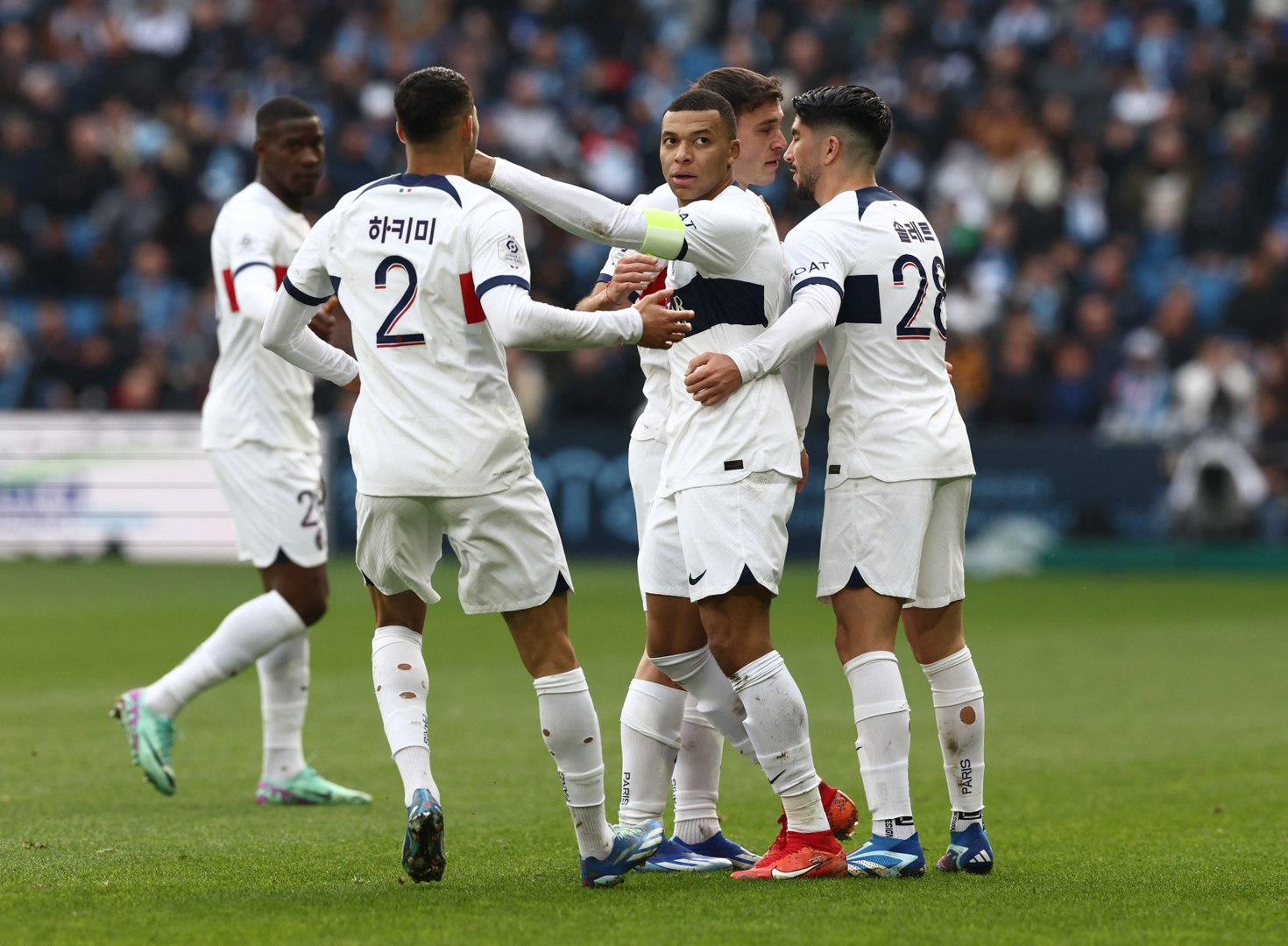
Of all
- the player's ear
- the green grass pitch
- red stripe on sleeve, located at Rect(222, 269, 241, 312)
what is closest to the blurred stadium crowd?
the green grass pitch

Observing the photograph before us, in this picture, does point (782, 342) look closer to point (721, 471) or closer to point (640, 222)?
point (721, 471)

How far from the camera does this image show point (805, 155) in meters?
6.11

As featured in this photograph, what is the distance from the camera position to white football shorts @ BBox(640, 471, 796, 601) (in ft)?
18.4

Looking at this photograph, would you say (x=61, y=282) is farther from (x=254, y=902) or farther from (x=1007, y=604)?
(x=254, y=902)

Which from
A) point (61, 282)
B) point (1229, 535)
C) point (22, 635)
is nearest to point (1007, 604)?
point (1229, 535)

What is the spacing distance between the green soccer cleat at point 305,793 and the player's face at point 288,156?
8.32 feet

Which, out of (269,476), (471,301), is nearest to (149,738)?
(269,476)

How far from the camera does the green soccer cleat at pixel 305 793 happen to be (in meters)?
7.66

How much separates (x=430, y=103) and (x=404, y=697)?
1815 mm

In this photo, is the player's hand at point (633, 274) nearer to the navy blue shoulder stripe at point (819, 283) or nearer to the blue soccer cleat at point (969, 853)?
the navy blue shoulder stripe at point (819, 283)

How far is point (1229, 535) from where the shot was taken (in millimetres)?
18672

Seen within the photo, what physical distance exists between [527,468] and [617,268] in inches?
26.4

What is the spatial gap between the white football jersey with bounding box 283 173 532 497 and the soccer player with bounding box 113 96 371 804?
2140 millimetres

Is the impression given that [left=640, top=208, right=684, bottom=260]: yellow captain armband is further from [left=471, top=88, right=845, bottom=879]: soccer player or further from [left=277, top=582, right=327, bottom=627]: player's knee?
[left=277, top=582, right=327, bottom=627]: player's knee
